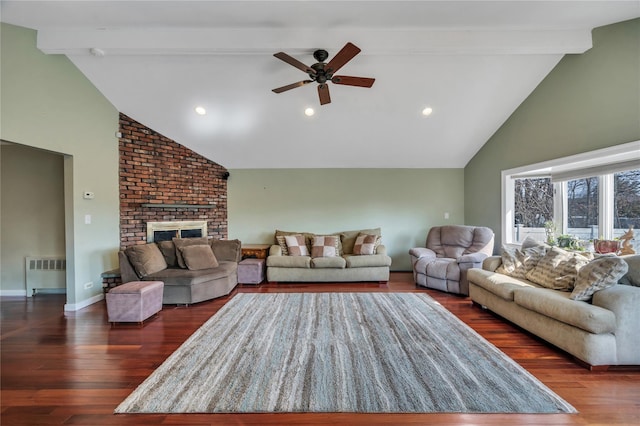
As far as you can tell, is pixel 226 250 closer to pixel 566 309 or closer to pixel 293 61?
pixel 293 61

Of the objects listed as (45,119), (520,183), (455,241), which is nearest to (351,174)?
(455,241)

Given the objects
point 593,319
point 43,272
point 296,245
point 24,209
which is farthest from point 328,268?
point 24,209

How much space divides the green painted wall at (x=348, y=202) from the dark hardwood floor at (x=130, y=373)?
7.93 feet

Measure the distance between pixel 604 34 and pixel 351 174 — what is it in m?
3.88

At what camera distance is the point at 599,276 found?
2.26m

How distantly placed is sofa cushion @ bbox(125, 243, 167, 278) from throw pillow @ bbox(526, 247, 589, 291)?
4.74m

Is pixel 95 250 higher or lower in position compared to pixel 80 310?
higher

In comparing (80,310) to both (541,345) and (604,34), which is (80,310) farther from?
(604,34)

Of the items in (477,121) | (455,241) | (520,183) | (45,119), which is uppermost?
(477,121)

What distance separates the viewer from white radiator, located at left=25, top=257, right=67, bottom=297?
3.98 meters

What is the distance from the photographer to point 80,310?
346 centimetres

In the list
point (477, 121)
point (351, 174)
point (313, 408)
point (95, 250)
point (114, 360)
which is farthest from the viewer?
point (351, 174)

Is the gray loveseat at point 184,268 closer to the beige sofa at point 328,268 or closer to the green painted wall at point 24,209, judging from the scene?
the beige sofa at point 328,268

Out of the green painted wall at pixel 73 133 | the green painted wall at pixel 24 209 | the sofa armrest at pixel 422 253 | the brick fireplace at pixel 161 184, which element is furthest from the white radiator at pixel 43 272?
the sofa armrest at pixel 422 253
